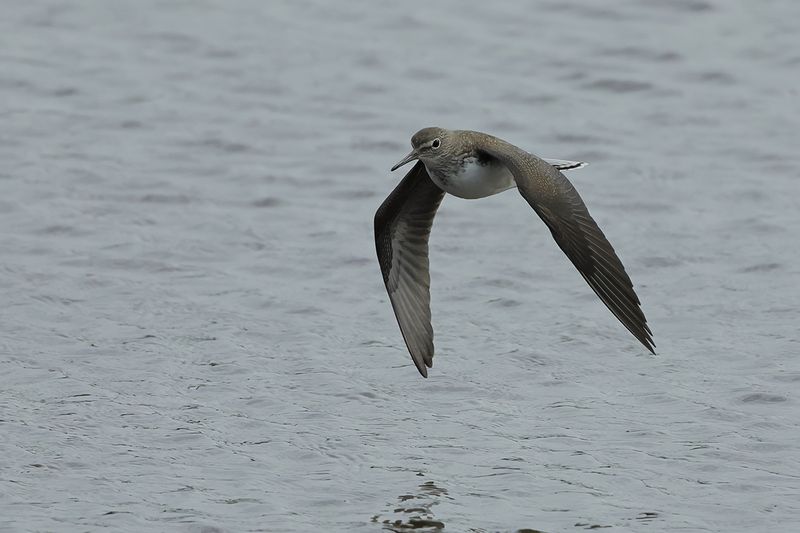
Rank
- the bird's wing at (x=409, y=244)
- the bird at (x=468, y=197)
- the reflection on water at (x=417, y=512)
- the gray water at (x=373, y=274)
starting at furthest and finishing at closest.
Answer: the bird's wing at (x=409, y=244) → the gray water at (x=373, y=274) → the bird at (x=468, y=197) → the reflection on water at (x=417, y=512)

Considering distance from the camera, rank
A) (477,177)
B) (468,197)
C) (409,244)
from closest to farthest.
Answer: (477,177) → (468,197) → (409,244)

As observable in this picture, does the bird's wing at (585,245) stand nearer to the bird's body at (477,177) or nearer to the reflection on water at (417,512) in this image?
the bird's body at (477,177)

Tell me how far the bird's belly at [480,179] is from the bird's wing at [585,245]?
751 millimetres

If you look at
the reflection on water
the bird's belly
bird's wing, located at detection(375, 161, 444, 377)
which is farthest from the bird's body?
the reflection on water

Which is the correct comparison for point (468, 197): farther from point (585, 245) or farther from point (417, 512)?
point (417, 512)

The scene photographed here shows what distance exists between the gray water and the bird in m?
0.46

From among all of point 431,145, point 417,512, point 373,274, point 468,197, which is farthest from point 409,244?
point 417,512

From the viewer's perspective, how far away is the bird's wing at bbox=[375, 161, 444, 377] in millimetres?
10539

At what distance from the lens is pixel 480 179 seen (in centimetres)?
981

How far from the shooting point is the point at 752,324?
444 inches

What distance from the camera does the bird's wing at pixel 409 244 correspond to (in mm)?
10539

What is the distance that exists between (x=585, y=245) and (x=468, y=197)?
138cm

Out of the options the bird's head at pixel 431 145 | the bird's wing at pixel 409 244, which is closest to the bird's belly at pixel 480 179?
the bird's head at pixel 431 145

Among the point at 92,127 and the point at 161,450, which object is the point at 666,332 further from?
the point at 92,127
